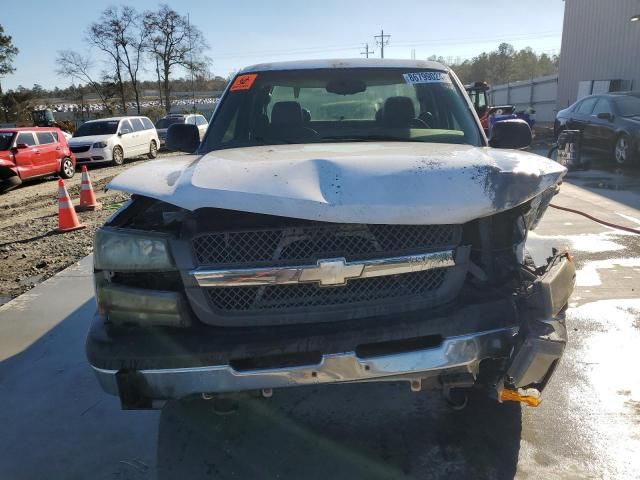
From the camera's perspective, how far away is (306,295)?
2.18 metres

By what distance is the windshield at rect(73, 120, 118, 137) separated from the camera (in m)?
18.4

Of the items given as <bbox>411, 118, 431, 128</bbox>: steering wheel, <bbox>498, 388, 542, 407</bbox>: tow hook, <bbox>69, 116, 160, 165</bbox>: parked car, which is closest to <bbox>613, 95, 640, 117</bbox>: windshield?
<bbox>411, 118, 431, 128</bbox>: steering wheel

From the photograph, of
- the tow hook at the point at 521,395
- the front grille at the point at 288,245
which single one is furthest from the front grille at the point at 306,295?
the tow hook at the point at 521,395

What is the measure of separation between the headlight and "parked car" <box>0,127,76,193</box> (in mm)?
12615

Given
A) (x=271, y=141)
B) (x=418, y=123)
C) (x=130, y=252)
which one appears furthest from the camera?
(x=418, y=123)

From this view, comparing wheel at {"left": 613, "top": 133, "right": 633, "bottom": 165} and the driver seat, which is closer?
→ the driver seat

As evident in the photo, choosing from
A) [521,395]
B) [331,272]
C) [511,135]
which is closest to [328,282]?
[331,272]

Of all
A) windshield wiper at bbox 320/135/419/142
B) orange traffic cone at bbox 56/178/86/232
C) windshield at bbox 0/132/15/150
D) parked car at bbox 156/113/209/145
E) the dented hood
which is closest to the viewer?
the dented hood

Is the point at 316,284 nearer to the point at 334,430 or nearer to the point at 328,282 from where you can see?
the point at 328,282

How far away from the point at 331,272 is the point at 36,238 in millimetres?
7016

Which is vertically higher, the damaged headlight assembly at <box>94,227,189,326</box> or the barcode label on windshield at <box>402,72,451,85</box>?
the barcode label on windshield at <box>402,72,451,85</box>

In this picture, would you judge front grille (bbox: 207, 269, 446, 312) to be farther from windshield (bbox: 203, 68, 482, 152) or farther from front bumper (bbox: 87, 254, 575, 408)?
windshield (bbox: 203, 68, 482, 152)

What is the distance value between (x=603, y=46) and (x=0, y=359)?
25.2 metres

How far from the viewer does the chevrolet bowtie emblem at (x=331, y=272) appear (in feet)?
6.78
